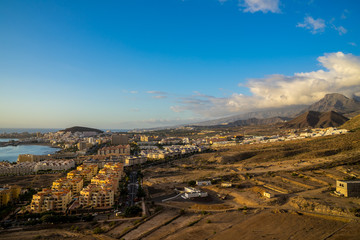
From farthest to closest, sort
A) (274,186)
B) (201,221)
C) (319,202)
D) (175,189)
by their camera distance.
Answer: (175,189)
(274,186)
(319,202)
(201,221)

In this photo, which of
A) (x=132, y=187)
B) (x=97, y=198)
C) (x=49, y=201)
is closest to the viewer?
(x=49, y=201)

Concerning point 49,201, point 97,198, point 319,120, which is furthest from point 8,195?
point 319,120

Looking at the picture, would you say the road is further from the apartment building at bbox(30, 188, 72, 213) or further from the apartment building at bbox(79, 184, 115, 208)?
the apartment building at bbox(30, 188, 72, 213)

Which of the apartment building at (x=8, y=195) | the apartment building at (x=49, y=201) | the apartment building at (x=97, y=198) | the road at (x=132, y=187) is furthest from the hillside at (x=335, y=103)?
the apartment building at (x=8, y=195)

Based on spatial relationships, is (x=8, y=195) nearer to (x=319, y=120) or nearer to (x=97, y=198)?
(x=97, y=198)

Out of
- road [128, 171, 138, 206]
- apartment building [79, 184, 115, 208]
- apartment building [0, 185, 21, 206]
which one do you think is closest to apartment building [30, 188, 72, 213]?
apartment building [79, 184, 115, 208]

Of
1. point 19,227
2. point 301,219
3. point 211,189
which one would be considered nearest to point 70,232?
point 19,227

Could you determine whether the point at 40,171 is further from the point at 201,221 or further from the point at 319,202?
the point at 319,202

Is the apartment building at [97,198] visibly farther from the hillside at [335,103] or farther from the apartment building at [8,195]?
the hillside at [335,103]

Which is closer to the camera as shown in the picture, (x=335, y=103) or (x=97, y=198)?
(x=97, y=198)
